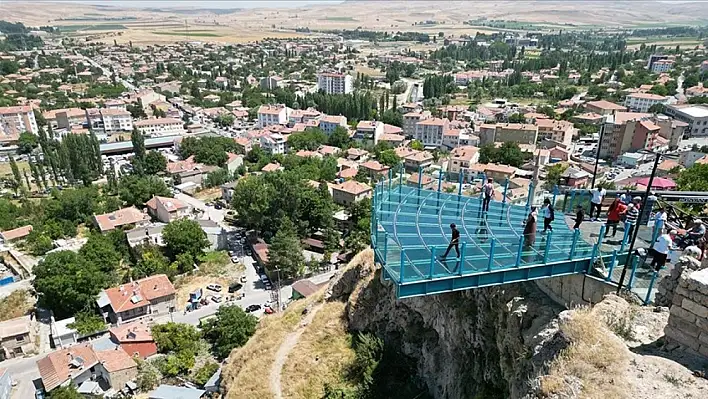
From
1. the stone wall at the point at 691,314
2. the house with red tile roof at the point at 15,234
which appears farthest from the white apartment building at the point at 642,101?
the house with red tile roof at the point at 15,234

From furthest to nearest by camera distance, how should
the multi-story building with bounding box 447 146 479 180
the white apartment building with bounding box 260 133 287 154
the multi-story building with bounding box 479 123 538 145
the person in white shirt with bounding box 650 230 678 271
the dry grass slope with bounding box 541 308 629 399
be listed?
the white apartment building with bounding box 260 133 287 154, the multi-story building with bounding box 479 123 538 145, the multi-story building with bounding box 447 146 479 180, the person in white shirt with bounding box 650 230 678 271, the dry grass slope with bounding box 541 308 629 399

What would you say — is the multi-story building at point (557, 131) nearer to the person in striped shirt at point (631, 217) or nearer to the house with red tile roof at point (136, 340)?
the person in striped shirt at point (631, 217)

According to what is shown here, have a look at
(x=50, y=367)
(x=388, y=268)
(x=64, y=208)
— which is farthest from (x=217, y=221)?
(x=388, y=268)

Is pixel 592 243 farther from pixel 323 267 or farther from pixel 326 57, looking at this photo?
pixel 326 57

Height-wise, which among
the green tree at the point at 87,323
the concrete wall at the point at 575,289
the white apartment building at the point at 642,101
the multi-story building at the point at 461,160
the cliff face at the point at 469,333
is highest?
→ the concrete wall at the point at 575,289

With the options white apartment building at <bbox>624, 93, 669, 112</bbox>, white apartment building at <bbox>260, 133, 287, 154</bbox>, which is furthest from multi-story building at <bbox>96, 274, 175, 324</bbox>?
white apartment building at <bbox>624, 93, 669, 112</bbox>

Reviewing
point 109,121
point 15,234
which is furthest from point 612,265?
point 109,121

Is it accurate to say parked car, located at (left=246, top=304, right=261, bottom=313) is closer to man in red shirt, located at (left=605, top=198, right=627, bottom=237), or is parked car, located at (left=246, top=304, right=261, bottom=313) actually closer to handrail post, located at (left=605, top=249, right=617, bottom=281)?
man in red shirt, located at (left=605, top=198, right=627, bottom=237)
